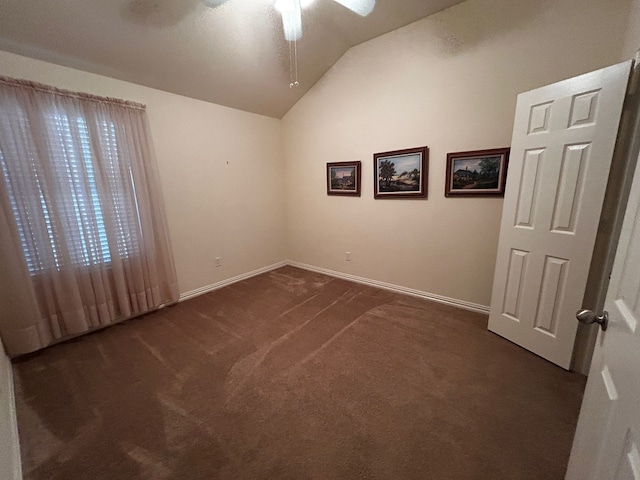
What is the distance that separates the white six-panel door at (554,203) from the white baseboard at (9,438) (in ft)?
10.2

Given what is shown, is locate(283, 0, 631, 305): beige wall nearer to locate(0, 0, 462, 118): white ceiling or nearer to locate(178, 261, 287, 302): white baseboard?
locate(0, 0, 462, 118): white ceiling

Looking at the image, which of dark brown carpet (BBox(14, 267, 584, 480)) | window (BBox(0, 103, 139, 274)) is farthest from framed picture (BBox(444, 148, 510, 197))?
window (BBox(0, 103, 139, 274))

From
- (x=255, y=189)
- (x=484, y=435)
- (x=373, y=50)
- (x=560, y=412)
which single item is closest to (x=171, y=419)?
(x=484, y=435)

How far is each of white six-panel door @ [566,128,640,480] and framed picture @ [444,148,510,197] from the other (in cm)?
179

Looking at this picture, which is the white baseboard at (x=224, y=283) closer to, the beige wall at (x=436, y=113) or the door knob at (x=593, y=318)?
the beige wall at (x=436, y=113)

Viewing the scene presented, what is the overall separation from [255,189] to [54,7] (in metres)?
2.36

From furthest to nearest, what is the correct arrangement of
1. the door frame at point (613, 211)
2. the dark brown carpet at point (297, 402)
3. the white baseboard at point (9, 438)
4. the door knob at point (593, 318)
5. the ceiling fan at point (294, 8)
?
the ceiling fan at point (294, 8) < the door frame at point (613, 211) < the dark brown carpet at point (297, 402) < the white baseboard at point (9, 438) < the door knob at point (593, 318)

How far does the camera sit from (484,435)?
4.35ft

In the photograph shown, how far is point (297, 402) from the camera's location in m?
1.55

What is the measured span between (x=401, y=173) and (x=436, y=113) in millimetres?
669

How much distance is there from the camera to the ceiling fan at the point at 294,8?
67.8 inches

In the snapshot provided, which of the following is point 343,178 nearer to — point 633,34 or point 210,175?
point 210,175

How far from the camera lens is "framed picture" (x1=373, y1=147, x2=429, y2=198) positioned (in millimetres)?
2660

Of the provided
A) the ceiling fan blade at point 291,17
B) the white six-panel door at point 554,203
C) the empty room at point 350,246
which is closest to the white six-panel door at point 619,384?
the empty room at point 350,246
